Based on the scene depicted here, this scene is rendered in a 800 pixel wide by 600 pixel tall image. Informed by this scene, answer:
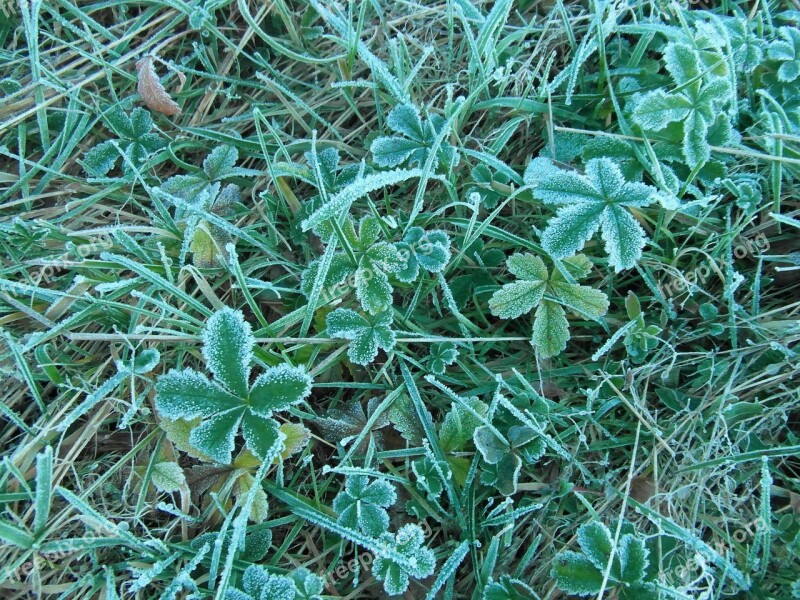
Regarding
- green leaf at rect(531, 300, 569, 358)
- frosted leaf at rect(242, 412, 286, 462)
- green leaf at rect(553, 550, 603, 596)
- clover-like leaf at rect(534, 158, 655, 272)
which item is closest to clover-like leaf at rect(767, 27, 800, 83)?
clover-like leaf at rect(534, 158, 655, 272)

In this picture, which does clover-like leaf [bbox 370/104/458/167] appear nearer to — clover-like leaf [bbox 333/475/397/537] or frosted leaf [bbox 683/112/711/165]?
frosted leaf [bbox 683/112/711/165]

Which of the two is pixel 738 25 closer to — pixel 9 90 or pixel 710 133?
pixel 710 133

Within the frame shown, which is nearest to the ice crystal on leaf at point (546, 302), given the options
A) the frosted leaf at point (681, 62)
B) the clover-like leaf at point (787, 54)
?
the frosted leaf at point (681, 62)

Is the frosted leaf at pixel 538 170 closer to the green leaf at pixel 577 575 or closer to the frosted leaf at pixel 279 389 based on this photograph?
the frosted leaf at pixel 279 389

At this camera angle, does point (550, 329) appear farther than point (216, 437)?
Yes

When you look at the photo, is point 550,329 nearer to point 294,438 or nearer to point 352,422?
point 352,422

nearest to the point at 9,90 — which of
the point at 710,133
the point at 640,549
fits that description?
the point at 710,133

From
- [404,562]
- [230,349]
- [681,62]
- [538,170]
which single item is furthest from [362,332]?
[681,62]
